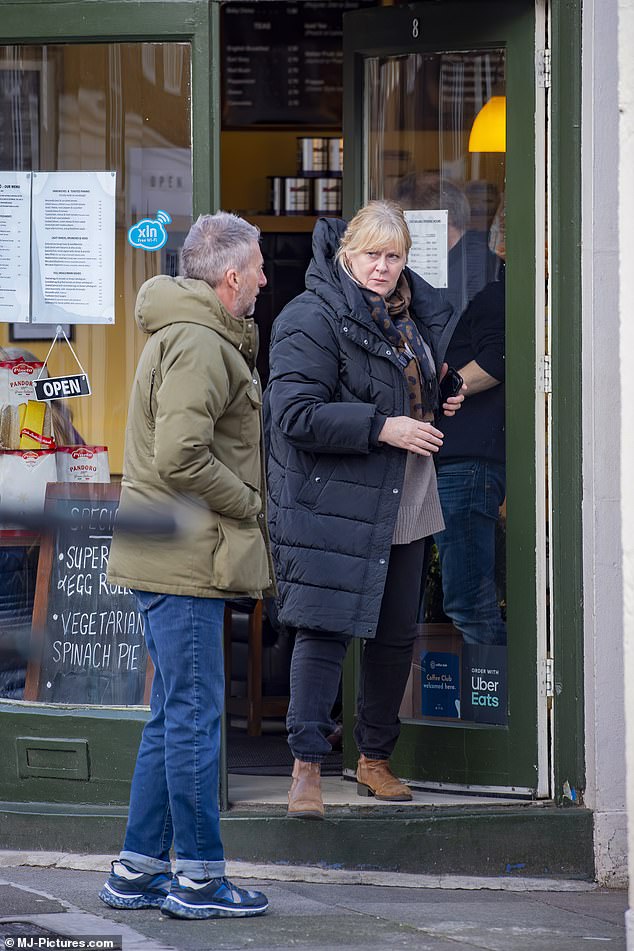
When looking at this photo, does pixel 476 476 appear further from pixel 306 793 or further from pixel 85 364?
pixel 85 364

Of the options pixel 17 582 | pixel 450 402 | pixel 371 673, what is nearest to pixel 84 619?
pixel 17 582

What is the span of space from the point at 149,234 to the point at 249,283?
1.18 meters

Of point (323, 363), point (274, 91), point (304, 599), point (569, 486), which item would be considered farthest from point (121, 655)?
point (274, 91)

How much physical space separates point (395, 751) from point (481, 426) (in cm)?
122

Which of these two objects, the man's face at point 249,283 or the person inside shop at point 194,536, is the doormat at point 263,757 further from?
the man's face at point 249,283

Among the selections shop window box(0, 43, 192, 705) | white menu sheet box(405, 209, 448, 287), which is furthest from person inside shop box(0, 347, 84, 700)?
white menu sheet box(405, 209, 448, 287)

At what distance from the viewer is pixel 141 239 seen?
5180 mm

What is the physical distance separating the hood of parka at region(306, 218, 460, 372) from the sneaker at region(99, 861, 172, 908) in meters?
1.82

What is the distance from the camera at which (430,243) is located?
5.36 meters

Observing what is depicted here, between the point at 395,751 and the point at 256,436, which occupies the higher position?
the point at 256,436

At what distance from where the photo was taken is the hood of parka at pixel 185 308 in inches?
157

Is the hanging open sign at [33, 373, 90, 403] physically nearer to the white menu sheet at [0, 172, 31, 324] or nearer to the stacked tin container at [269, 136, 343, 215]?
the white menu sheet at [0, 172, 31, 324]

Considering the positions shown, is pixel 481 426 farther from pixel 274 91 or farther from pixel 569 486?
pixel 274 91

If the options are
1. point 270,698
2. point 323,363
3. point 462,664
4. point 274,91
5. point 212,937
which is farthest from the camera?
point 274,91
